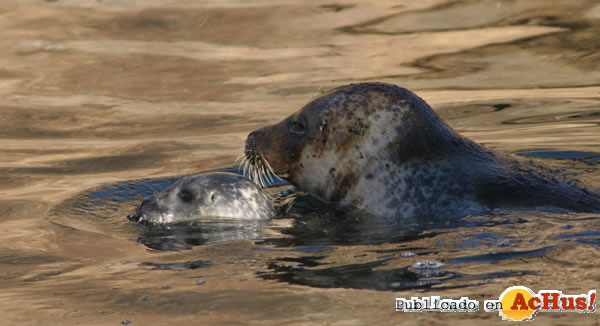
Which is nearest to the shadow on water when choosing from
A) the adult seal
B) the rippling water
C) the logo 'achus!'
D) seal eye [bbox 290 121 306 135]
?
the rippling water

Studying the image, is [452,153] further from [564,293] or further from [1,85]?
[1,85]

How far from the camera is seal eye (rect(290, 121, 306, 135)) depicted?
698cm

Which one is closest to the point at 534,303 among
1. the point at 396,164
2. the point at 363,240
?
the point at 363,240

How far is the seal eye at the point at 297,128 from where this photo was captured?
6980mm

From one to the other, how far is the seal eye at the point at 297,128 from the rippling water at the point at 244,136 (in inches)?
21.7

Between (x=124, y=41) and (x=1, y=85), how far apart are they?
2.15 m

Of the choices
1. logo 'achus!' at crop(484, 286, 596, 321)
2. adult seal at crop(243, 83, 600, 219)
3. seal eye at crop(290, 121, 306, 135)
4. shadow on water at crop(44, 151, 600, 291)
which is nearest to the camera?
logo 'achus!' at crop(484, 286, 596, 321)

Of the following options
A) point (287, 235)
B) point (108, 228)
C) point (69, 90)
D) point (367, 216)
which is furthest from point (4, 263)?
point (69, 90)

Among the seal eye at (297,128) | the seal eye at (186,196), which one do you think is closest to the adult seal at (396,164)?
the seal eye at (297,128)

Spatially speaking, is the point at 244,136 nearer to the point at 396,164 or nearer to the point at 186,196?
the point at 186,196

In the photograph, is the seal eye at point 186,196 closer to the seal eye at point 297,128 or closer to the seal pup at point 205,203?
the seal pup at point 205,203

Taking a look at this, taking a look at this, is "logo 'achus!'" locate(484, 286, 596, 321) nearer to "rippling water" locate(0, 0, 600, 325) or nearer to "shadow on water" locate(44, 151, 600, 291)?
"rippling water" locate(0, 0, 600, 325)

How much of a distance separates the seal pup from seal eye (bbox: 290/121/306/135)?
0.53 meters

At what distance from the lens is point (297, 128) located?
7035mm
